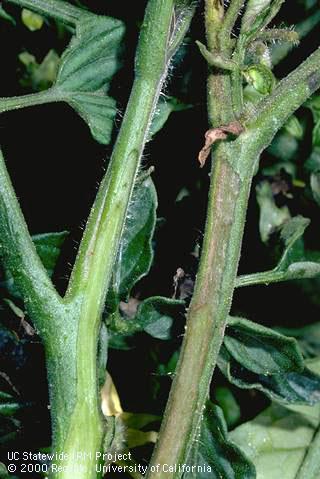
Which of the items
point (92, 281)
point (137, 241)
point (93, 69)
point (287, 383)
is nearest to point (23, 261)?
point (92, 281)

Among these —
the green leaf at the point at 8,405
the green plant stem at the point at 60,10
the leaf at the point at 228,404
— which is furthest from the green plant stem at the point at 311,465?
the green plant stem at the point at 60,10

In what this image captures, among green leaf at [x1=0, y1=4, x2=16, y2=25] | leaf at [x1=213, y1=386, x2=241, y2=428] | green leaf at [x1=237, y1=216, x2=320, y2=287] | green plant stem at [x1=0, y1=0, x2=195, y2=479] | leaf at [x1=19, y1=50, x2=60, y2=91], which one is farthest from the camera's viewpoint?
leaf at [x1=19, y1=50, x2=60, y2=91]

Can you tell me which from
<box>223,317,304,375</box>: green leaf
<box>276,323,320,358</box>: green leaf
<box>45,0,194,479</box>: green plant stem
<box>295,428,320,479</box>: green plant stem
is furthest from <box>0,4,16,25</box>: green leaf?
<box>295,428,320,479</box>: green plant stem

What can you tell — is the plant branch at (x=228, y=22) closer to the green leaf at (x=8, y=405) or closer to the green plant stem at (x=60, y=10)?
the green plant stem at (x=60, y=10)

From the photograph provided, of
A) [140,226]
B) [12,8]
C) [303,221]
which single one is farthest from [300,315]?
[12,8]

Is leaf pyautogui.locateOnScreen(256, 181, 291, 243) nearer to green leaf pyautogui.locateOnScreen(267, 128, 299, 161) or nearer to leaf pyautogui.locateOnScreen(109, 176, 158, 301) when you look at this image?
green leaf pyautogui.locateOnScreen(267, 128, 299, 161)

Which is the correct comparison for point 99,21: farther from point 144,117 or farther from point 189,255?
point 189,255

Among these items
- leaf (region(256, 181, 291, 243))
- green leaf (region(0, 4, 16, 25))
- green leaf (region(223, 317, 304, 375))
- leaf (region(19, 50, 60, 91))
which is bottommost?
green leaf (region(223, 317, 304, 375))
